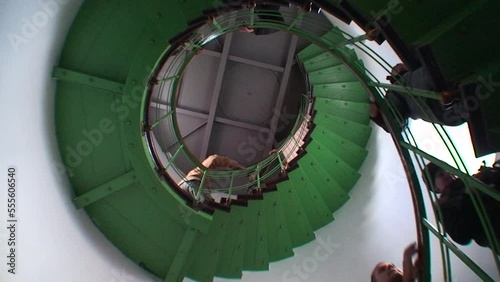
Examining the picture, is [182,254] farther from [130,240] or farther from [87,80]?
[87,80]

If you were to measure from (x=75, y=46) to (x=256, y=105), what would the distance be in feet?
13.7

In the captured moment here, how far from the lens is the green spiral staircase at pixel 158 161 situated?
372 cm

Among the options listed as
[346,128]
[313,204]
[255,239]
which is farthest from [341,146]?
[255,239]

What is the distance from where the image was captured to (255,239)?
4980mm

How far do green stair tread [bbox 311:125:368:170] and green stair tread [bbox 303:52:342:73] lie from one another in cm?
90

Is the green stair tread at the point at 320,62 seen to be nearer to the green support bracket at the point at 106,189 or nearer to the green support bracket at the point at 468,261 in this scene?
the green support bracket at the point at 106,189

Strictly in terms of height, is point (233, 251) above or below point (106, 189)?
below

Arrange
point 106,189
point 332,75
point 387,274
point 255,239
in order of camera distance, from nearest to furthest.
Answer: point 387,274
point 106,189
point 255,239
point 332,75

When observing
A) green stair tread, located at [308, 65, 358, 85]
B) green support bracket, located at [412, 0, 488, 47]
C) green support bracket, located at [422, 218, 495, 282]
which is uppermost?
green stair tread, located at [308, 65, 358, 85]

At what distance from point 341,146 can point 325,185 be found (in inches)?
22.5

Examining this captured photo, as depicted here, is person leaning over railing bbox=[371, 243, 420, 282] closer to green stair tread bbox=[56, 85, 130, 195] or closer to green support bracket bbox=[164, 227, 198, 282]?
green support bracket bbox=[164, 227, 198, 282]

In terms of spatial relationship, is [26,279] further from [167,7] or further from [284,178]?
[284,178]

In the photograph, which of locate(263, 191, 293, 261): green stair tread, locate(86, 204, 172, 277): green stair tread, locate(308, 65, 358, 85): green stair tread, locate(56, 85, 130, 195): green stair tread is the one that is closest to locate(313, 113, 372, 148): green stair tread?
locate(308, 65, 358, 85): green stair tread

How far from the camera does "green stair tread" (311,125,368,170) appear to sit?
18.0 ft
